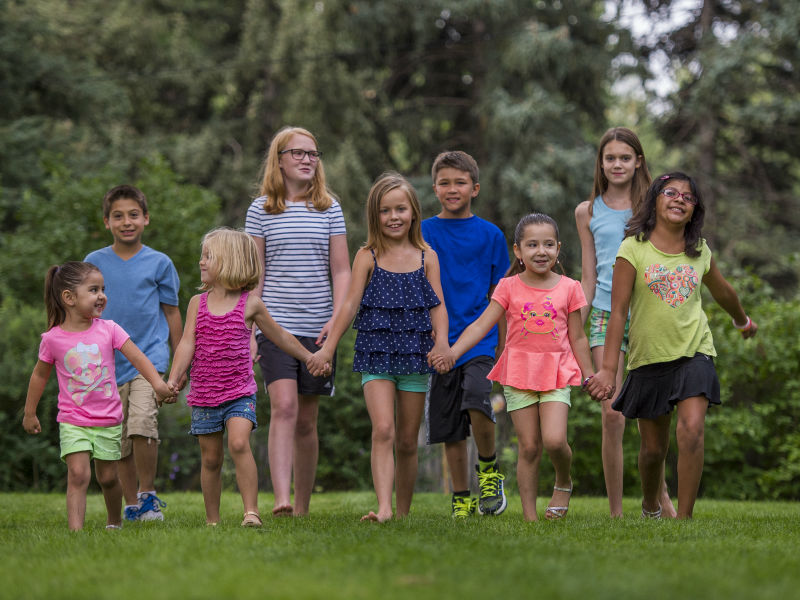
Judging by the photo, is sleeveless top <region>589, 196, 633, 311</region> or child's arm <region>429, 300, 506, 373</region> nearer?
child's arm <region>429, 300, 506, 373</region>

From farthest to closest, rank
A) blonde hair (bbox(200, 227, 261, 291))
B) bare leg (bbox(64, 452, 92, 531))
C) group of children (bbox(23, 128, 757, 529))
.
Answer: blonde hair (bbox(200, 227, 261, 291))
group of children (bbox(23, 128, 757, 529))
bare leg (bbox(64, 452, 92, 531))

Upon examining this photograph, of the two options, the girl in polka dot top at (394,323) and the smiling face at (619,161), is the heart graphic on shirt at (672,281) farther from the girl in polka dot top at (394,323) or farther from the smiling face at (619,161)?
the girl in polka dot top at (394,323)

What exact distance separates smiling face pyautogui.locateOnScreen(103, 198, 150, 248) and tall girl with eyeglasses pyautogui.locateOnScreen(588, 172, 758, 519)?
315 centimetres

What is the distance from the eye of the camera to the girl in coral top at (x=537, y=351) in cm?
568

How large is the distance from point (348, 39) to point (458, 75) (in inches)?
118

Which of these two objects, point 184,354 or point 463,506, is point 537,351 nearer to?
point 463,506

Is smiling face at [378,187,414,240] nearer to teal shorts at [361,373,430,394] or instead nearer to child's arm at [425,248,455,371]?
child's arm at [425,248,455,371]

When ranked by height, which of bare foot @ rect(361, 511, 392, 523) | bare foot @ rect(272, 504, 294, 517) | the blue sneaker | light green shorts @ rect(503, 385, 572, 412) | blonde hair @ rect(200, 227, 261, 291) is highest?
blonde hair @ rect(200, 227, 261, 291)

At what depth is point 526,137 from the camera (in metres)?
20.8


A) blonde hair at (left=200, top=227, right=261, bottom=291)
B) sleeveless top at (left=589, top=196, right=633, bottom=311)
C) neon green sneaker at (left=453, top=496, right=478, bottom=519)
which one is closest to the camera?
blonde hair at (left=200, top=227, right=261, bottom=291)

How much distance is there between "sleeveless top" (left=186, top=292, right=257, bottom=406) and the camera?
18.3 feet

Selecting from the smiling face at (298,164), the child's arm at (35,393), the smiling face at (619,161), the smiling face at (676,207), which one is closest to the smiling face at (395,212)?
the smiling face at (298,164)

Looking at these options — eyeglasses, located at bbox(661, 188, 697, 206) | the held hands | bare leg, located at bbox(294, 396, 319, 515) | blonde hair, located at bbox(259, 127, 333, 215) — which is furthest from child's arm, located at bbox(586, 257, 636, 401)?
blonde hair, located at bbox(259, 127, 333, 215)

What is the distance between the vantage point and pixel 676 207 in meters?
5.72
